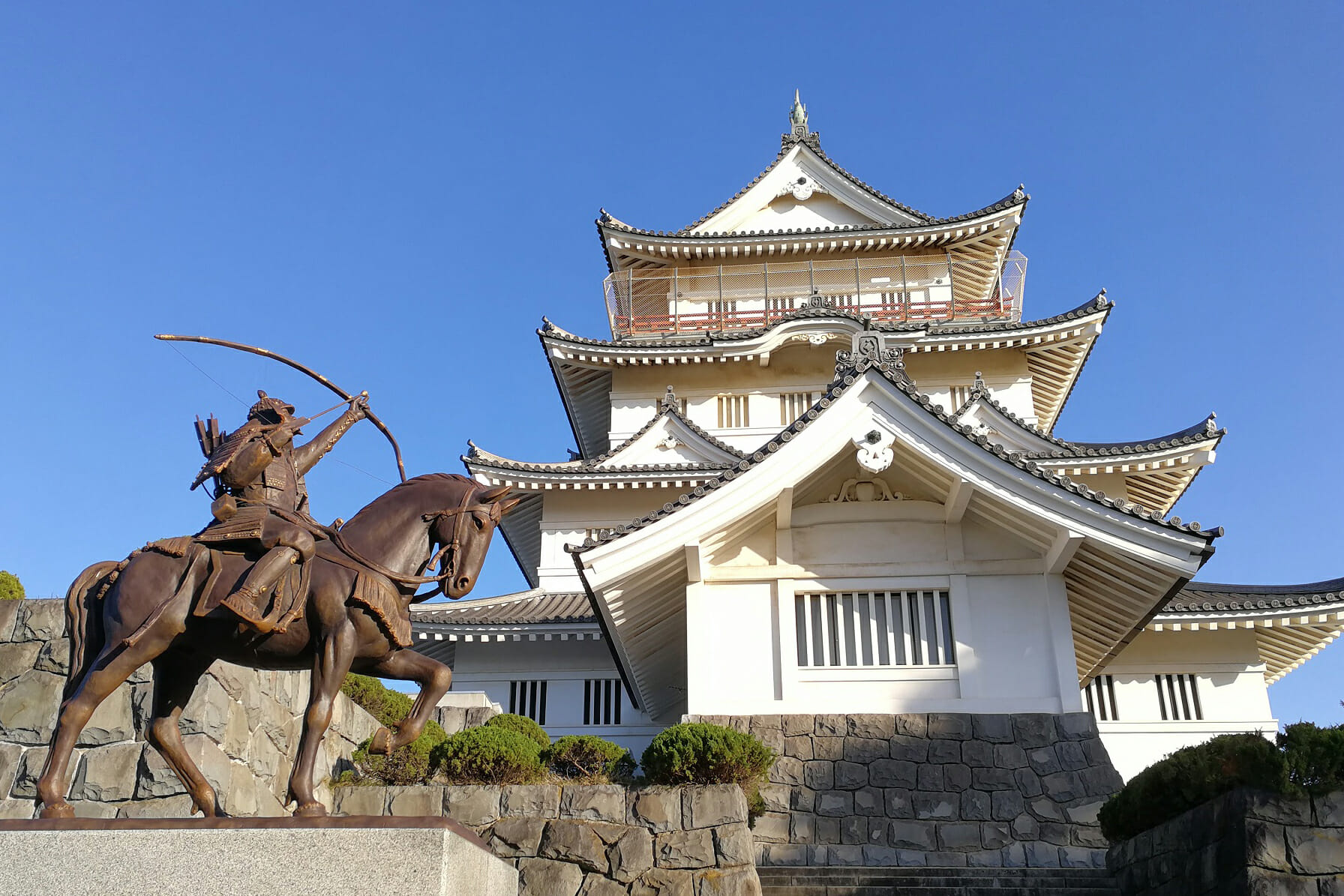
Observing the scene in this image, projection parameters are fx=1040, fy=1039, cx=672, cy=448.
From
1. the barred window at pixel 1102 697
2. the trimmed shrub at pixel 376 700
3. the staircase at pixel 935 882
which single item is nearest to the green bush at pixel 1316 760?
the staircase at pixel 935 882

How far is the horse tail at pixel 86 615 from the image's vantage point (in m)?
6.80

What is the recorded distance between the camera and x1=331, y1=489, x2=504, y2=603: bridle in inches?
268

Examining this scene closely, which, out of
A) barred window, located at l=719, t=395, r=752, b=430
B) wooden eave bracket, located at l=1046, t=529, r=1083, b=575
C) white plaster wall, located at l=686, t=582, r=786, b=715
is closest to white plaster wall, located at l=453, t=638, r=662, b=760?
white plaster wall, located at l=686, t=582, r=786, b=715

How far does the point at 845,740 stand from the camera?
11.9 meters

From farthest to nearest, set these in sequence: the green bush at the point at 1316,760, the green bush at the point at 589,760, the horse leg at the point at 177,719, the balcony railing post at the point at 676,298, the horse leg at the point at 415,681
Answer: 1. the balcony railing post at the point at 676,298
2. the green bush at the point at 589,760
3. the green bush at the point at 1316,760
4. the horse leg at the point at 177,719
5. the horse leg at the point at 415,681

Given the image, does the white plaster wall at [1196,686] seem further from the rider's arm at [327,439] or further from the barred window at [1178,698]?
the rider's arm at [327,439]

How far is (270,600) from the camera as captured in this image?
656 cm

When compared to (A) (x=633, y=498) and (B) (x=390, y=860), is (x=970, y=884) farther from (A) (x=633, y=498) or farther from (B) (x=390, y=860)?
(A) (x=633, y=498)

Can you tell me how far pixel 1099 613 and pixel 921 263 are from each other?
1559 centimetres

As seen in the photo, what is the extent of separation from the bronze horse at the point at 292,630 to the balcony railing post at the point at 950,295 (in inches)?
810

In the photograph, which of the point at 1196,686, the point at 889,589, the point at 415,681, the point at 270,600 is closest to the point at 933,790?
the point at 889,589

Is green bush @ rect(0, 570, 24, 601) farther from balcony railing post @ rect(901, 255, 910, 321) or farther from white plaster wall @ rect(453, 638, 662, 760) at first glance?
balcony railing post @ rect(901, 255, 910, 321)

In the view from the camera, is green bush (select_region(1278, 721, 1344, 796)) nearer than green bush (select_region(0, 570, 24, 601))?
Yes

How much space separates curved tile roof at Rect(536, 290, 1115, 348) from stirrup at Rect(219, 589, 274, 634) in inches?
711
